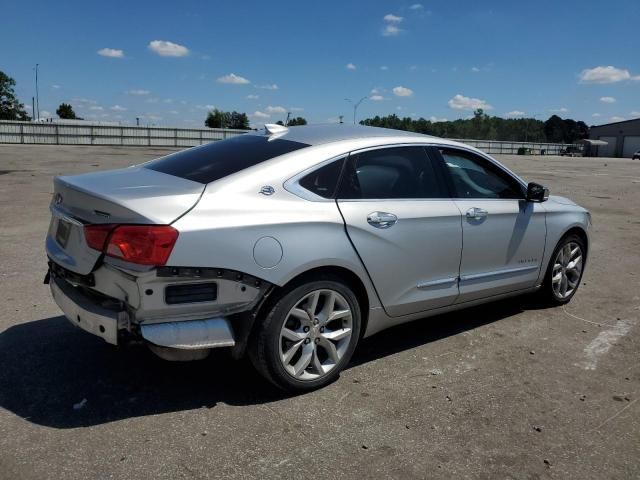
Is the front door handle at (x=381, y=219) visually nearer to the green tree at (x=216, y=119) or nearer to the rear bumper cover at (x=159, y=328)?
the rear bumper cover at (x=159, y=328)

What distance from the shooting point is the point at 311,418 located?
3.24 meters

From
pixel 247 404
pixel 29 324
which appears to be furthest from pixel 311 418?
pixel 29 324

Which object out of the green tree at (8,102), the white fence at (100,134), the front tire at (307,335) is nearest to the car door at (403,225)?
the front tire at (307,335)

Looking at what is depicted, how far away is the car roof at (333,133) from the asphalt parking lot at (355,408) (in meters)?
1.59

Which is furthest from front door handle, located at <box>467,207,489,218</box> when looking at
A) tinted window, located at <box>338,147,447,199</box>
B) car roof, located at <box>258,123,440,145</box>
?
car roof, located at <box>258,123,440,145</box>

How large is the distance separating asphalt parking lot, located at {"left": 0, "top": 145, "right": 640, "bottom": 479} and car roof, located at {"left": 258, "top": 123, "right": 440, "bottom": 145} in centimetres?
159

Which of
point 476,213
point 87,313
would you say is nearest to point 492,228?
point 476,213

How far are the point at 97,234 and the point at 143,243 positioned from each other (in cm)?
34

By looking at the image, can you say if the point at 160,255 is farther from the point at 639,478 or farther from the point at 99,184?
the point at 639,478

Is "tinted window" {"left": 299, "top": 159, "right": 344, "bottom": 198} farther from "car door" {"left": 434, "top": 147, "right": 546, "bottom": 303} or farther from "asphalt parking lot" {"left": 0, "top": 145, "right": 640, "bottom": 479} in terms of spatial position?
"asphalt parking lot" {"left": 0, "top": 145, "right": 640, "bottom": 479}

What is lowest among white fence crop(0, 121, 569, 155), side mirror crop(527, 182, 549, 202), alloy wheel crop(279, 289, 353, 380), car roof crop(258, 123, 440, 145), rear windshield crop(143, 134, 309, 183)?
alloy wheel crop(279, 289, 353, 380)

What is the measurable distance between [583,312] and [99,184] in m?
4.39

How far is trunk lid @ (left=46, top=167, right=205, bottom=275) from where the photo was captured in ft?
9.72

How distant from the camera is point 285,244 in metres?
3.22
